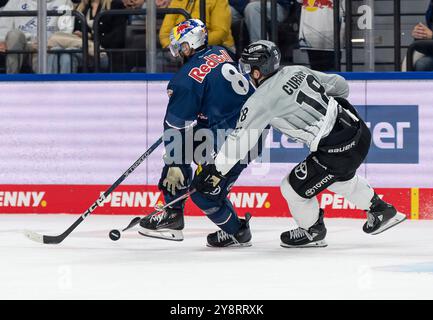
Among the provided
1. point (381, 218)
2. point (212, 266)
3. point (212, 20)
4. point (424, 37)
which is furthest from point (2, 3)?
point (212, 266)

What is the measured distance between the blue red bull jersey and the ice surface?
0.71m

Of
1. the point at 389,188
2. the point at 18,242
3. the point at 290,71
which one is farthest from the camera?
the point at 389,188

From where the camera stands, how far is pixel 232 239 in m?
7.23

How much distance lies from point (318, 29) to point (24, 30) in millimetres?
2032

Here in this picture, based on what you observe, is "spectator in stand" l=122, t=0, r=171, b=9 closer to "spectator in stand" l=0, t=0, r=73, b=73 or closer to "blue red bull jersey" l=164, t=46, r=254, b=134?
"spectator in stand" l=0, t=0, r=73, b=73

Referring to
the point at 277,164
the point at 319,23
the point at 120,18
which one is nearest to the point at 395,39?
the point at 319,23

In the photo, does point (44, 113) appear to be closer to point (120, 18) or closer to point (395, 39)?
point (120, 18)

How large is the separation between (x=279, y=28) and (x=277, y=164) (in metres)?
0.90

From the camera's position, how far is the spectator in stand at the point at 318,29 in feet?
28.5

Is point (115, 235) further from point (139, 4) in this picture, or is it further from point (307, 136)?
point (139, 4)

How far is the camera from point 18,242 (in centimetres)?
Result: 751

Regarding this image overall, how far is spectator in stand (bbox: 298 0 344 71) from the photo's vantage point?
8.69m

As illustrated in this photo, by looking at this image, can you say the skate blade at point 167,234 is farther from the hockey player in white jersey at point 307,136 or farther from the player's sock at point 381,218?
the player's sock at point 381,218

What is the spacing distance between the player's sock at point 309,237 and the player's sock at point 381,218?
25 centimetres
